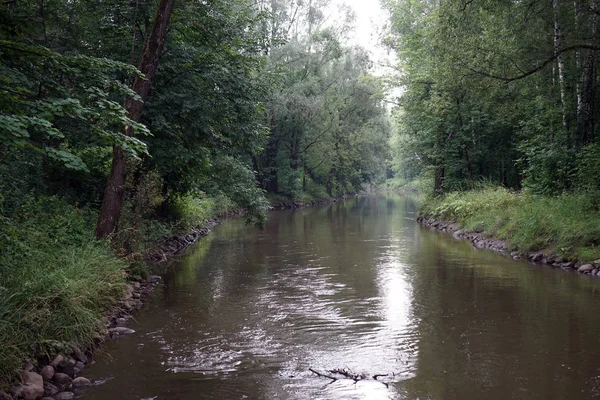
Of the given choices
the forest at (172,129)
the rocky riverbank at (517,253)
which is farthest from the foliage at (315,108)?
the rocky riverbank at (517,253)

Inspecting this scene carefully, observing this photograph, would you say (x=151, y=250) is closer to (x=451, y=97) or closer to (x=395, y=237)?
(x=395, y=237)

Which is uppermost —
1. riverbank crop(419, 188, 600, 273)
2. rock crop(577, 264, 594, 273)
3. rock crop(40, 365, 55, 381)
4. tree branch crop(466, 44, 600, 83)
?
tree branch crop(466, 44, 600, 83)

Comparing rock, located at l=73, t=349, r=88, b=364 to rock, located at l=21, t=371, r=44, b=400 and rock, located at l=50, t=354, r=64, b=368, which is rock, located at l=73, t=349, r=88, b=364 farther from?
rock, located at l=21, t=371, r=44, b=400

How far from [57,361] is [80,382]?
0.47 metres

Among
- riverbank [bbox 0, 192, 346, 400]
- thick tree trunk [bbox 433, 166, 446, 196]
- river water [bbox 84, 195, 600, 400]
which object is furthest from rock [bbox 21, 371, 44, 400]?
thick tree trunk [bbox 433, 166, 446, 196]

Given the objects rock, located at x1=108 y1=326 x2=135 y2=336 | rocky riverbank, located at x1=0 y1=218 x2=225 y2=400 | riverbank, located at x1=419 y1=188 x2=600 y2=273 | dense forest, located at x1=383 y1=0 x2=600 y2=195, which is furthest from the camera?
dense forest, located at x1=383 y1=0 x2=600 y2=195

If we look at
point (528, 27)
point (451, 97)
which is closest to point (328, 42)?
point (451, 97)

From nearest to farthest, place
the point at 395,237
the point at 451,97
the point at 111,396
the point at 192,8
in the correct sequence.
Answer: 1. the point at 111,396
2. the point at 192,8
3. the point at 395,237
4. the point at 451,97

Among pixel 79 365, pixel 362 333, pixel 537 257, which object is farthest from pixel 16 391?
pixel 537 257

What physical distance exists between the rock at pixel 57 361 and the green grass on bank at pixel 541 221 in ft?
40.4

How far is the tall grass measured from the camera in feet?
19.8

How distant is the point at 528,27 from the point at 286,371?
41.7 ft

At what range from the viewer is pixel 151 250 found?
582 inches

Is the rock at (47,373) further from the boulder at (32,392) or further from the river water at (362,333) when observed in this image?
the river water at (362,333)
